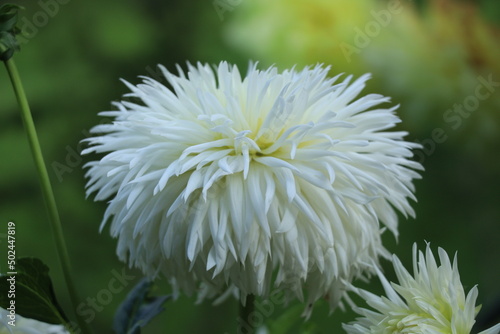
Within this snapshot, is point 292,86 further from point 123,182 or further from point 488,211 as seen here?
point 488,211

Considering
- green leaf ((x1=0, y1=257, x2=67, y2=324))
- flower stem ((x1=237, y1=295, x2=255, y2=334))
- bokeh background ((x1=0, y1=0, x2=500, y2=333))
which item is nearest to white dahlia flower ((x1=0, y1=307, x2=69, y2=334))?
green leaf ((x1=0, y1=257, x2=67, y2=324))

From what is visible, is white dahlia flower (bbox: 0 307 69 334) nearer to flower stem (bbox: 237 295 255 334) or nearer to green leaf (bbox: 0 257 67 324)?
green leaf (bbox: 0 257 67 324)

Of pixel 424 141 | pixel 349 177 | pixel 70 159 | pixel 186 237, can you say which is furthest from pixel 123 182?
pixel 424 141

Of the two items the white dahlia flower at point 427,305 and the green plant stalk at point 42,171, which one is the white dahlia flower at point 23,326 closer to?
the green plant stalk at point 42,171

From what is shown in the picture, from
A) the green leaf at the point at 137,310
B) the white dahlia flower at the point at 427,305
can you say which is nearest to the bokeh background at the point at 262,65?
the green leaf at the point at 137,310

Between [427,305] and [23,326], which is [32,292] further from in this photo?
[427,305]
